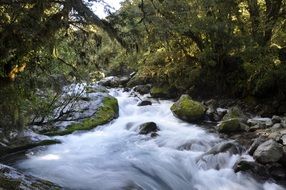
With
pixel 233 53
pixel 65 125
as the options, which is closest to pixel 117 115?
pixel 65 125

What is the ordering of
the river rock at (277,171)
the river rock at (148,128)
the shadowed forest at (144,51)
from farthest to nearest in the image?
the river rock at (148,128)
the river rock at (277,171)
the shadowed forest at (144,51)

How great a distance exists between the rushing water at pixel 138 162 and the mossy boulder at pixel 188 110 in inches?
26.0

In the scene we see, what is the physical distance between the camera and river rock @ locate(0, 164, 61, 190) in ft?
15.9

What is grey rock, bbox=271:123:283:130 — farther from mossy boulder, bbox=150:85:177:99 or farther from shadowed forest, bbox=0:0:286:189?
mossy boulder, bbox=150:85:177:99

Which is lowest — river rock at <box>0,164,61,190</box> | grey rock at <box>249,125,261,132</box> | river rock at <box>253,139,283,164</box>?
river rock at <box>253,139,283,164</box>

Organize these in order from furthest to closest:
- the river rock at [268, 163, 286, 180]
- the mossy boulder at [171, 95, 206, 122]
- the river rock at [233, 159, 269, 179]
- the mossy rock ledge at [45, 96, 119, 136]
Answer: the mossy boulder at [171, 95, 206, 122]
the mossy rock ledge at [45, 96, 119, 136]
the river rock at [233, 159, 269, 179]
the river rock at [268, 163, 286, 180]

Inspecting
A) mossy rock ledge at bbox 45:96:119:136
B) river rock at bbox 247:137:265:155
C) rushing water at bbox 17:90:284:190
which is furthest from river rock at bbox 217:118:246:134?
mossy rock ledge at bbox 45:96:119:136

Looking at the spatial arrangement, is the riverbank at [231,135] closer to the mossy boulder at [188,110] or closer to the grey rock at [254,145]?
the grey rock at [254,145]

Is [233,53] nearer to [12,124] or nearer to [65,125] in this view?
[65,125]

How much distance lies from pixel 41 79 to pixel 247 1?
1045 cm

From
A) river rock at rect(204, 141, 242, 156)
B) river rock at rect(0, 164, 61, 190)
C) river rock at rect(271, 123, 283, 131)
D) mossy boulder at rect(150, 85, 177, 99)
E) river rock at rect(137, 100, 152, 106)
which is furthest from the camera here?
mossy boulder at rect(150, 85, 177, 99)

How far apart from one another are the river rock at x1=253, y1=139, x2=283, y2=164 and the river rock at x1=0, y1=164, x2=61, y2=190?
4.90 metres

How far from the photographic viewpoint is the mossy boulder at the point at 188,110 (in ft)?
42.5

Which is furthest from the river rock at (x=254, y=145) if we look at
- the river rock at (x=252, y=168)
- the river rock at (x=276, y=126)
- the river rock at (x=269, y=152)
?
the river rock at (x=276, y=126)
